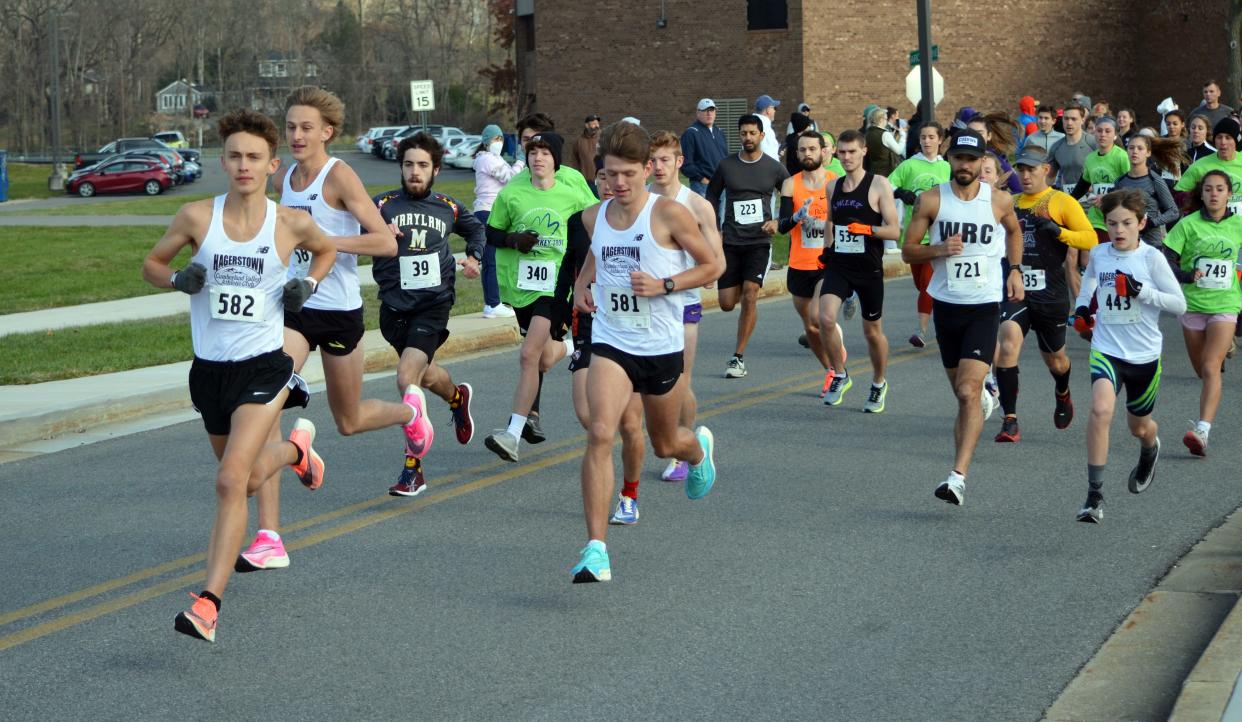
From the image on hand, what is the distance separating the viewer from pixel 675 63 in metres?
50.0

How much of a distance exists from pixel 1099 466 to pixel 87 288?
16121 millimetres

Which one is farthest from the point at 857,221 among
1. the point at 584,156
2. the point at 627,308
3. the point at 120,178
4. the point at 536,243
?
the point at 120,178

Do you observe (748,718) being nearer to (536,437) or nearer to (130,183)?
(536,437)

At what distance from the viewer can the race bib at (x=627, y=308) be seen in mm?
7219

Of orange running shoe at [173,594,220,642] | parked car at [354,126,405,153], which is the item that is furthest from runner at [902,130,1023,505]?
parked car at [354,126,405,153]

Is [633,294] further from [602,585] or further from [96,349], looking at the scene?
Answer: [96,349]

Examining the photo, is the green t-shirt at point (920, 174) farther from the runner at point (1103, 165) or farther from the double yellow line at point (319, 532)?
the double yellow line at point (319, 532)

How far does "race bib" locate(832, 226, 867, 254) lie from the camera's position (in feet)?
39.0

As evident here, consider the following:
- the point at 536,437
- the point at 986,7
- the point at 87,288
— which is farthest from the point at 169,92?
the point at 536,437

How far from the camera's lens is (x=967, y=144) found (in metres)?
8.97

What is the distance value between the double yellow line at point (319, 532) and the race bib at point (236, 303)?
1318 millimetres

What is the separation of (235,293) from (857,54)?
4247 cm

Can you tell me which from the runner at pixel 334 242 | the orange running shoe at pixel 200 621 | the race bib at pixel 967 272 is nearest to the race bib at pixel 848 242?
the race bib at pixel 967 272

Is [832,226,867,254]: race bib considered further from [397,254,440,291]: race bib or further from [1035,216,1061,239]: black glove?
[397,254,440,291]: race bib
